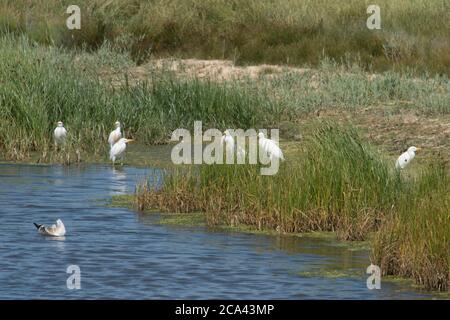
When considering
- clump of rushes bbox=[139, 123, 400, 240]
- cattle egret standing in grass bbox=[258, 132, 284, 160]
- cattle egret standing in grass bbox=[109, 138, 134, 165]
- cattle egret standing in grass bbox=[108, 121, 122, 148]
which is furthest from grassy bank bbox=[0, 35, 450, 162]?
clump of rushes bbox=[139, 123, 400, 240]

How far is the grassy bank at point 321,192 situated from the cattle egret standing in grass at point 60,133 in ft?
15.3

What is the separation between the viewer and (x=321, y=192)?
1582 cm

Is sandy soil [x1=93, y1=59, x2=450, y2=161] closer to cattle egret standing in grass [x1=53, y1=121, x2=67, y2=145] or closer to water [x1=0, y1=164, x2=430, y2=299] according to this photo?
cattle egret standing in grass [x1=53, y1=121, x2=67, y2=145]

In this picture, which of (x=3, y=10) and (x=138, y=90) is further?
(x=3, y=10)

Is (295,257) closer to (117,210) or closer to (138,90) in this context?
(117,210)

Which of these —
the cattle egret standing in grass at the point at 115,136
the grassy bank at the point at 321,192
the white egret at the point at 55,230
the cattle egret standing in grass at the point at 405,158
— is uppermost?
the cattle egret standing in grass at the point at 115,136

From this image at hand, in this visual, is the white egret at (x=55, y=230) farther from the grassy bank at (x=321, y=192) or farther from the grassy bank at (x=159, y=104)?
the grassy bank at (x=159, y=104)

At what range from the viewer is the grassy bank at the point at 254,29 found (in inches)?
1202

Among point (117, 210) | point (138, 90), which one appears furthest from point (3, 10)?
point (117, 210)

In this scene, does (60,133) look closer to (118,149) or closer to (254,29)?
(118,149)

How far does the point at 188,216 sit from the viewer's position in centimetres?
1731

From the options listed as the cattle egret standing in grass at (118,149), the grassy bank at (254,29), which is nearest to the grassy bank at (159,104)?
the cattle egret standing in grass at (118,149)

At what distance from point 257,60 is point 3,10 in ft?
22.7

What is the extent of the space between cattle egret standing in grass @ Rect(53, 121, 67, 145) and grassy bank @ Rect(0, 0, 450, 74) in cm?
846
